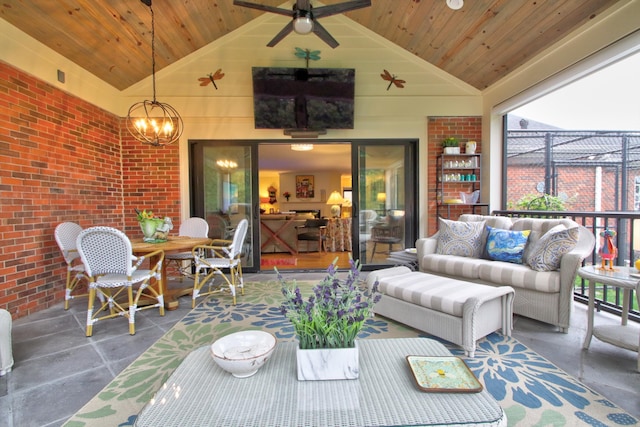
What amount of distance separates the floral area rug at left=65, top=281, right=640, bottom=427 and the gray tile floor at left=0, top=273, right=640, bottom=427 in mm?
98

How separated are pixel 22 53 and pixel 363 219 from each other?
4171 millimetres

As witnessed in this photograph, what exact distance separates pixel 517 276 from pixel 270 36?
427 cm

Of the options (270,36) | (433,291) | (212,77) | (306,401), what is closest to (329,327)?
(306,401)

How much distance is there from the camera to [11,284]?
2.73 m

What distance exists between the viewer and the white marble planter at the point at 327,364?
1159 millimetres

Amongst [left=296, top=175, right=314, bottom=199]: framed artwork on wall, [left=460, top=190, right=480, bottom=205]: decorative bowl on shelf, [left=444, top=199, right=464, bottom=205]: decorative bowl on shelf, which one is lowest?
[left=444, top=199, right=464, bottom=205]: decorative bowl on shelf

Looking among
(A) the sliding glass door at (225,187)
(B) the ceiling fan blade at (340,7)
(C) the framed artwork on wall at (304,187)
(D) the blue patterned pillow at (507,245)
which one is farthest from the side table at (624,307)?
(C) the framed artwork on wall at (304,187)

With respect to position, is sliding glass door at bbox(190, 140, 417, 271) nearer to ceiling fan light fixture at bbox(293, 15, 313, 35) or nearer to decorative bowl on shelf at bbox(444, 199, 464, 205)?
decorative bowl on shelf at bbox(444, 199, 464, 205)

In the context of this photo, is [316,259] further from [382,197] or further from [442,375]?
[442,375]

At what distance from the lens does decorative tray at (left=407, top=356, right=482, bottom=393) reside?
107cm

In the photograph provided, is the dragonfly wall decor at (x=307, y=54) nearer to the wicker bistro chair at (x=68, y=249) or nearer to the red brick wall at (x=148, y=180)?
the red brick wall at (x=148, y=180)

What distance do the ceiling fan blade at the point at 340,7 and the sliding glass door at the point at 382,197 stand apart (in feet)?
7.13

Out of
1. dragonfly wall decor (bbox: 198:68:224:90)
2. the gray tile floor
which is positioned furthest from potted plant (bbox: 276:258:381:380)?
dragonfly wall decor (bbox: 198:68:224:90)

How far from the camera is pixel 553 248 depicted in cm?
247
